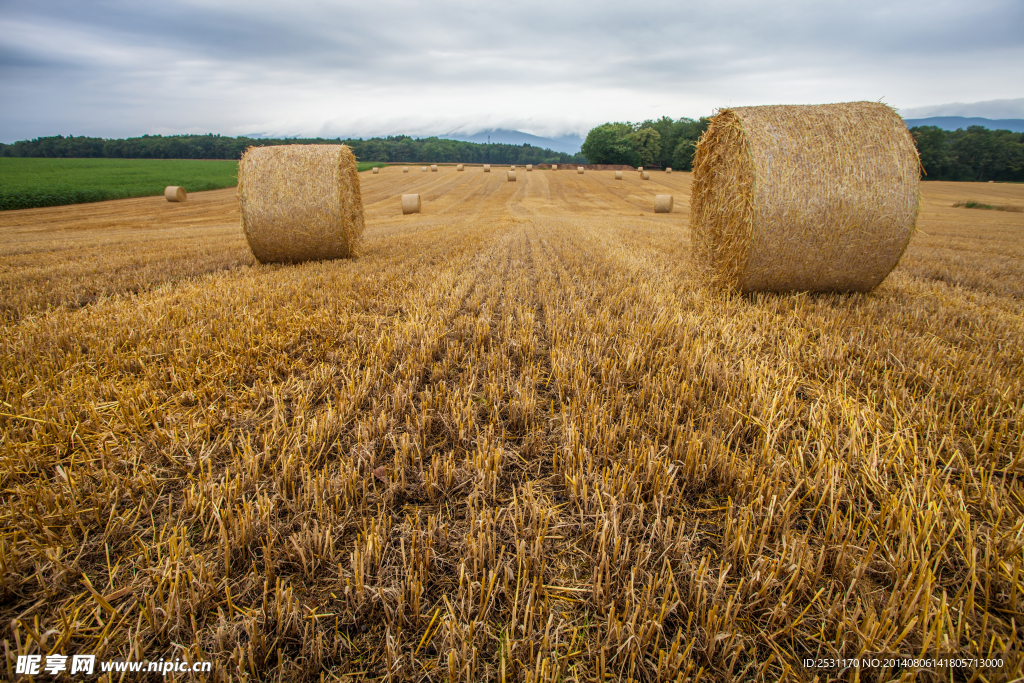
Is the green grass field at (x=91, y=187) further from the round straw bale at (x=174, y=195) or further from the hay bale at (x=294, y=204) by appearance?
the hay bale at (x=294, y=204)

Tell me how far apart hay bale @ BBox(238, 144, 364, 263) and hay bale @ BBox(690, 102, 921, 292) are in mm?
7272

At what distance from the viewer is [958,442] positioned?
2391 millimetres

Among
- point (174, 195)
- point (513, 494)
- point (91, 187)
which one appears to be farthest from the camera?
point (91, 187)

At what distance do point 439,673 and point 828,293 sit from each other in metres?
6.91

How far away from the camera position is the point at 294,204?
8.46 metres

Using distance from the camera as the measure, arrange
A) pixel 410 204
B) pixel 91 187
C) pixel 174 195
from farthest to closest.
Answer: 1. pixel 91 187
2. pixel 174 195
3. pixel 410 204

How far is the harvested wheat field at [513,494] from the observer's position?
1.32 meters

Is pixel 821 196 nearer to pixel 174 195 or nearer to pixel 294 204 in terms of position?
pixel 294 204

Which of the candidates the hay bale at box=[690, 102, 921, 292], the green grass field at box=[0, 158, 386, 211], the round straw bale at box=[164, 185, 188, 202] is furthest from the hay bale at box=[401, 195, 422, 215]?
the hay bale at box=[690, 102, 921, 292]

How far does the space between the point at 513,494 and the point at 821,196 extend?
227 inches

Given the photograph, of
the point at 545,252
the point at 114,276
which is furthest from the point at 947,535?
the point at 114,276

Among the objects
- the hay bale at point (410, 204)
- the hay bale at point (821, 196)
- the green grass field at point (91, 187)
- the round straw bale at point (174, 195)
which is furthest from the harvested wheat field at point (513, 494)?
the round straw bale at point (174, 195)

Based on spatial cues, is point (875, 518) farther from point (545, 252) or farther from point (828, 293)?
point (545, 252)

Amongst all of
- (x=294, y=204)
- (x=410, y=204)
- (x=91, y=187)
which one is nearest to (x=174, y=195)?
(x=91, y=187)
